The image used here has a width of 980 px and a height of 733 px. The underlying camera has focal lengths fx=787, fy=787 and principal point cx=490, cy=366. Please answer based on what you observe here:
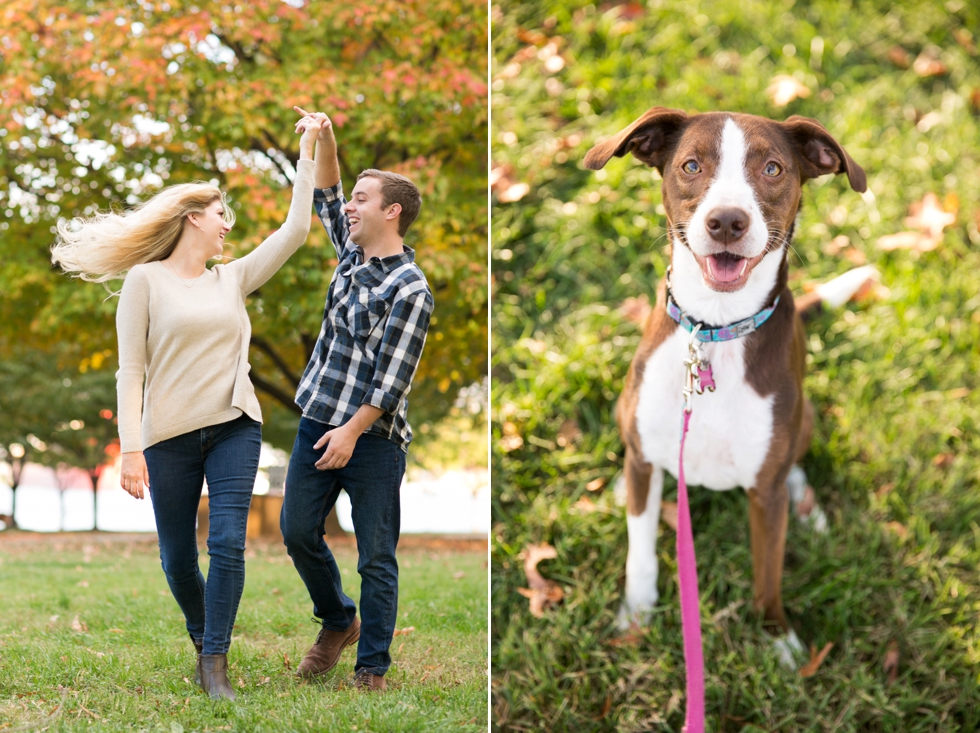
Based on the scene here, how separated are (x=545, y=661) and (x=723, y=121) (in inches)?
78.6

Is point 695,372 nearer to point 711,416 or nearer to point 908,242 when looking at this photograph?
point 711,416

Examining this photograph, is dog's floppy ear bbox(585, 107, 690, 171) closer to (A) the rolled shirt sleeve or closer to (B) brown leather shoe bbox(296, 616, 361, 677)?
(A) the rolled shirt sleeve

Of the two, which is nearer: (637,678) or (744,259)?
(744,259)

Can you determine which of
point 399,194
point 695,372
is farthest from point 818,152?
point 399,194

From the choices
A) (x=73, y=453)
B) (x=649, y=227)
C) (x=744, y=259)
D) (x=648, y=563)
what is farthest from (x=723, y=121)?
(x=73, y=453)

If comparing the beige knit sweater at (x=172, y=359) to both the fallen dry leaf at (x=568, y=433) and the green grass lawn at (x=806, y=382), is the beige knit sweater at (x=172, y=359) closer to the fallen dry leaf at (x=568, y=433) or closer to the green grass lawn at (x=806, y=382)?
the green grass lawn at (x=806, y=382)

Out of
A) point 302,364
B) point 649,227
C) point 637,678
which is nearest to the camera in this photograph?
point 637,678

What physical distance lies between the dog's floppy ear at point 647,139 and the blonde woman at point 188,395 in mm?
1168

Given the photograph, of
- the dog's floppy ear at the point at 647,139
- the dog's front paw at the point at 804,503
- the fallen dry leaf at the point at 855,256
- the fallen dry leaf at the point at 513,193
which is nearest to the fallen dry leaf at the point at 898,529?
the dog's front paw at the point at 804,503

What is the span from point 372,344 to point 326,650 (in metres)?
0.99

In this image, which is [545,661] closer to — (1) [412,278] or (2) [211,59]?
(1) [412,278]

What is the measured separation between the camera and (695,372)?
2.47m

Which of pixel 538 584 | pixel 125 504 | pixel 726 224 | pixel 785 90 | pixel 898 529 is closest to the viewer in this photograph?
pixel 726 224

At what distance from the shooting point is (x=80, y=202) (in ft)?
12.2
